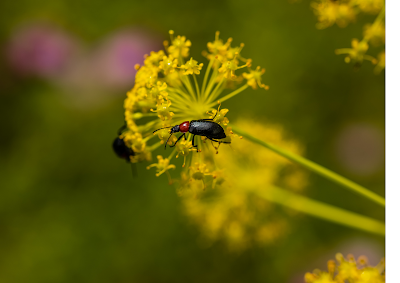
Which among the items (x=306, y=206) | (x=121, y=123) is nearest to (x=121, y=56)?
(x=121, y=123)

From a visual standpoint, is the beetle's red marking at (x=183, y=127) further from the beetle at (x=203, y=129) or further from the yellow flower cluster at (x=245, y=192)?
the yellow flower cluster at (x=245, y=192)

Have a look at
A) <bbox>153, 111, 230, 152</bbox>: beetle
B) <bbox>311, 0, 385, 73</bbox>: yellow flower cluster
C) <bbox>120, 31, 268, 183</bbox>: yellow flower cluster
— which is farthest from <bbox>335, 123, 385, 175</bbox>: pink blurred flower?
<bbox>153, 111, 230, 152</bbox>: beetle

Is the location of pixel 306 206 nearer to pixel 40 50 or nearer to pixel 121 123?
pixel 121 123
